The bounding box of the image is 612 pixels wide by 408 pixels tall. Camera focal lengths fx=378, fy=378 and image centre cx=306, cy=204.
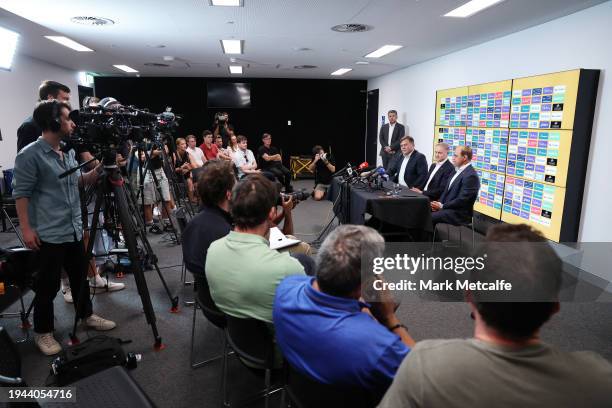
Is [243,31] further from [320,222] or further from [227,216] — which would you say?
[227,216]

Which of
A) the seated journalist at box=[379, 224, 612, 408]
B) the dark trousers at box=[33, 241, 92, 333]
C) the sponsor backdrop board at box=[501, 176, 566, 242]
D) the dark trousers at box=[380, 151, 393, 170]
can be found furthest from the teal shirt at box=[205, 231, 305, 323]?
the dark trousers at box=[380, 151, 393, 170]

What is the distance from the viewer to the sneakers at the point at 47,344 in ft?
7.64

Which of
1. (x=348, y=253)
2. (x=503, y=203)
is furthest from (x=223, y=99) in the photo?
(x=348, y=253)

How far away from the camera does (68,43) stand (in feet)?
19.5

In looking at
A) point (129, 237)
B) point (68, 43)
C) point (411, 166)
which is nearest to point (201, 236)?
point (129, 237)

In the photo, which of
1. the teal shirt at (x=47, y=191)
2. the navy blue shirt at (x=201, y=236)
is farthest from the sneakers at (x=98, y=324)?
the navy blue shirt at (x=201, y=236)

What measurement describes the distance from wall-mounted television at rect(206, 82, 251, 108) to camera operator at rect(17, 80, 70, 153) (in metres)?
8.78

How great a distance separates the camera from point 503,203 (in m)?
5.09

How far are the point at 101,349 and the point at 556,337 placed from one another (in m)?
2.85

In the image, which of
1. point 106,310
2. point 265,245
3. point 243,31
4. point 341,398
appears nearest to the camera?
point 341,398

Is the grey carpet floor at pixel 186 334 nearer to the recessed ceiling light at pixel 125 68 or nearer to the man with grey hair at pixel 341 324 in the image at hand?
the man with grey hair at pixel 341 324

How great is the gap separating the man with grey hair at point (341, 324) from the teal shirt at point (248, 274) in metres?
0.14

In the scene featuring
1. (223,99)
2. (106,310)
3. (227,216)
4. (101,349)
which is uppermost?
(223,99)

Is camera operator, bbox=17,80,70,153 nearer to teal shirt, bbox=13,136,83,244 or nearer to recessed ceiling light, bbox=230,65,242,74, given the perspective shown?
teal shirt, bbox=13,136,83,244
